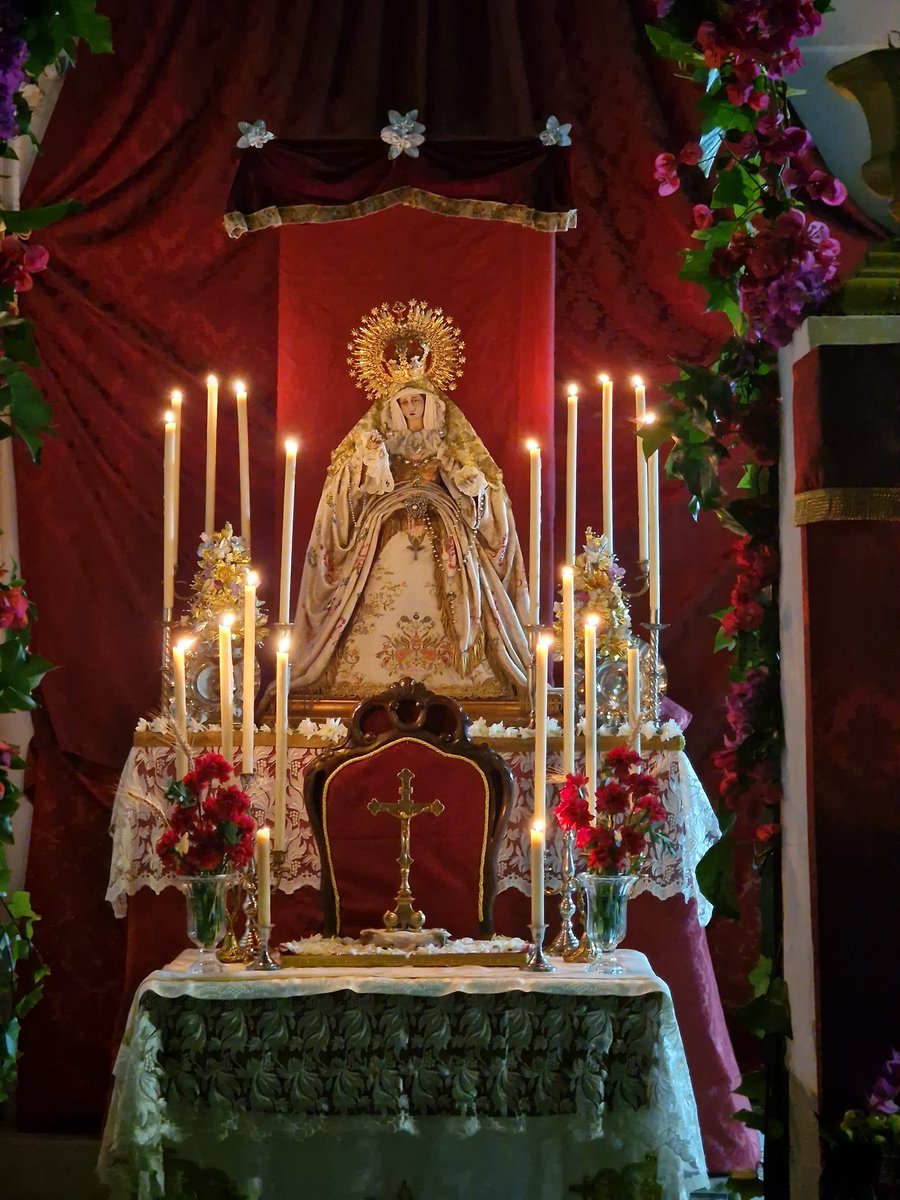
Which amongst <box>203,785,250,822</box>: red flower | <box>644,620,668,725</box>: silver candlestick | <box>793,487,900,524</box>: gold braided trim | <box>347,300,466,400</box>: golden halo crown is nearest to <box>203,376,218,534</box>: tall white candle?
<box>347,300,466,400</box>: golden halo crown

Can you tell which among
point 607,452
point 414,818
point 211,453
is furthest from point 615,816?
point 211,453

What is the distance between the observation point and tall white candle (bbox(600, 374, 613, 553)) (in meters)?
3.73

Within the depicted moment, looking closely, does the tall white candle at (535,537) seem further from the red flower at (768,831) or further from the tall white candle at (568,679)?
the red flower at (768,831)

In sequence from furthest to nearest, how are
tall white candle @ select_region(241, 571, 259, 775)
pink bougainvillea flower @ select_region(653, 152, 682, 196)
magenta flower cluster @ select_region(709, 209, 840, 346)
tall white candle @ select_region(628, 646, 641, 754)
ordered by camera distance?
tall white candle @ select_region(628, 646, 641, 754) → tall white candle @ select_region(241, 571, 259, 775) → pink bougainvillea flower @ select_region(653, 152, 682, 196) → magenta flower cluster @ select_region(709, 209, 840, 346)

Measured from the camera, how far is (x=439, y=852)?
3.32m

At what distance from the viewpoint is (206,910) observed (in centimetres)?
267

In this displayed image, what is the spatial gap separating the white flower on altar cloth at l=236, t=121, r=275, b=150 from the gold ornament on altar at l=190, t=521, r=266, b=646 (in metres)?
1.10

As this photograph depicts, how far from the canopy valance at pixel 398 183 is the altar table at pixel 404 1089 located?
2.25 metres

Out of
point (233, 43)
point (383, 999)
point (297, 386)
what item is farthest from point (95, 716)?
point (233, 43)

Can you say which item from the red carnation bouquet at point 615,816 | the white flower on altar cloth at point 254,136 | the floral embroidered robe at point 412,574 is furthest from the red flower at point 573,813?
the white flower on altar cloth at point 254,136

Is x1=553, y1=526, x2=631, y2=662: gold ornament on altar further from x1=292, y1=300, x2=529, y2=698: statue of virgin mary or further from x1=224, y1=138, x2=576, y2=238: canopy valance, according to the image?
x1=224, y1=138, x2=576, y2=238: canopy valance

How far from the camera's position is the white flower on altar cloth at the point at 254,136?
13.3ft

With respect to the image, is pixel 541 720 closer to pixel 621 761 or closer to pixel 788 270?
pixel 621 761

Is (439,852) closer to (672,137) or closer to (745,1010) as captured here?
(745,1010)
